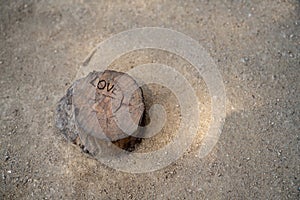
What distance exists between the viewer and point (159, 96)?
108 inches

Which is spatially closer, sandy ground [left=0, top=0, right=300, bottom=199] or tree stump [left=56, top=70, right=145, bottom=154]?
tree stump [left=56, top=70, right=145, bottom=154]

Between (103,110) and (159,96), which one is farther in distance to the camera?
(159,96)

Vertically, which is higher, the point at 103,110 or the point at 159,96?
the point at 103,110

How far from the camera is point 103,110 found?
2.29m

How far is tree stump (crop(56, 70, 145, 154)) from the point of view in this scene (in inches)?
89.3

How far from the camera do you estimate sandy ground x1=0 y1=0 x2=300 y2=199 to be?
243 cm

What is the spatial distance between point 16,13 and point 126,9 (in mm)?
855

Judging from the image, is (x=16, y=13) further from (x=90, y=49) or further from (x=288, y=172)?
(x=288, y=172)

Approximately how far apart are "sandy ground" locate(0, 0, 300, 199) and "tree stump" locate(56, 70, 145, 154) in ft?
0.80

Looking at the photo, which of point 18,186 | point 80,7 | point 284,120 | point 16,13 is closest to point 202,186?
point 284,120

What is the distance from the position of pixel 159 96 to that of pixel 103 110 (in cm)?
58

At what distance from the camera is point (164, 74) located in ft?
9.30

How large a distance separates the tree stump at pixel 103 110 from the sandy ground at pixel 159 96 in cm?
24

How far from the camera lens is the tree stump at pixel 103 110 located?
2.27 m
